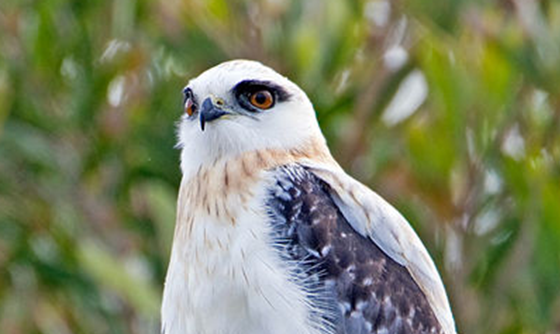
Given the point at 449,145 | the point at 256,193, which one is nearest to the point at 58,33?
the point at 449,145

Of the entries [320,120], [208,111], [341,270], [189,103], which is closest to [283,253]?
[341,270]

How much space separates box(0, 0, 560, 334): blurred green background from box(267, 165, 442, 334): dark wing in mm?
1376

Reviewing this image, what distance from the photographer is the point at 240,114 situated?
662 centimetres

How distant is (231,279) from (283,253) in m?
0.27

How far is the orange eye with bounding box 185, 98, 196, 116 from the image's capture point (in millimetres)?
6745

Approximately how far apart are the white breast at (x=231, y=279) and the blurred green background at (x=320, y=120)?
1.62 m

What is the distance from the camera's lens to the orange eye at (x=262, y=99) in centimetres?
665

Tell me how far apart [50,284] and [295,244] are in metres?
2.67

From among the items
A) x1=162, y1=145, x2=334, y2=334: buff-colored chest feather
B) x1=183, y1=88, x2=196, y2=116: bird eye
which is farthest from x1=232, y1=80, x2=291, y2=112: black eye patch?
x1=162, y1=145, x2=334, y2=334: buff-colored chest feather

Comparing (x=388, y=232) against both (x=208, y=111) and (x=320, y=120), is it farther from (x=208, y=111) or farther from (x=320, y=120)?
(x=320, y=120)

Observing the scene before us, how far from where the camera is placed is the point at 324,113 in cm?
811

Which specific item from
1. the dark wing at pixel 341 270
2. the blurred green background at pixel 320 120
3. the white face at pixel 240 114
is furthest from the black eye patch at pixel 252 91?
the blurred green background at pixel 320 120

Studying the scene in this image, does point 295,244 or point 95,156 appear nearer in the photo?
point 295,244

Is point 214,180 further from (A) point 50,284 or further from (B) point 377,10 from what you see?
(B) point 377,10
